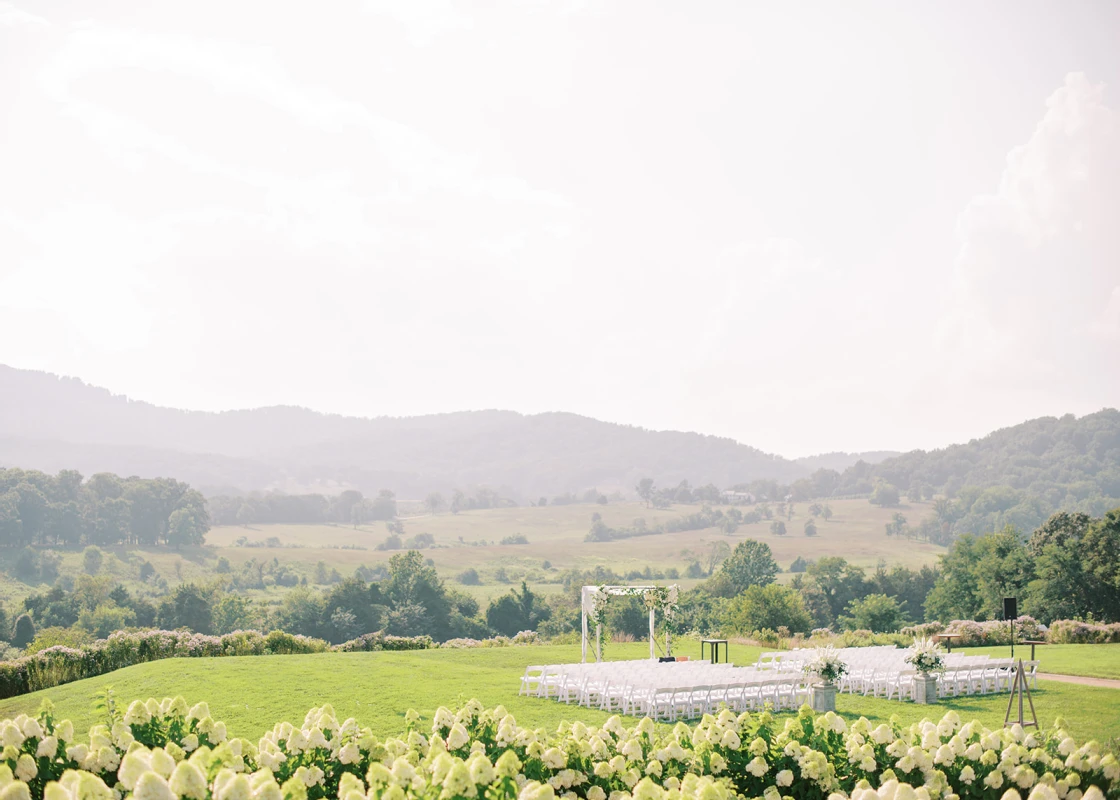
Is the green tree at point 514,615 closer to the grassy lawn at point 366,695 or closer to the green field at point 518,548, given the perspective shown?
the green field at point 518,548

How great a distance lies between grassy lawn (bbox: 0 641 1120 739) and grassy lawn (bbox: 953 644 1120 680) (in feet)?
6.75

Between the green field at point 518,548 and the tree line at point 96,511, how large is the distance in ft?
8.24

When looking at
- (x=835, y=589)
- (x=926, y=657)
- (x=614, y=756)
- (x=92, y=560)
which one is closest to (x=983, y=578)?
(x=835, y=589)

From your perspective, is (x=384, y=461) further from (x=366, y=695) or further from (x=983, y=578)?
(x=366, y=695)

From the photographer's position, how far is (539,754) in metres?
5.61

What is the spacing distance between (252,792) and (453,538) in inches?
4815

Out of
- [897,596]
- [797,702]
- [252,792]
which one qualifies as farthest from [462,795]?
[897,596]

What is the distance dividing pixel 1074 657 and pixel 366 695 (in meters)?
14.9

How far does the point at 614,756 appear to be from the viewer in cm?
579

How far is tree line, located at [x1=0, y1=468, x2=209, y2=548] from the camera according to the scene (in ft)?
282

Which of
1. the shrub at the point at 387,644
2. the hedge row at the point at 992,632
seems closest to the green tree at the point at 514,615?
the shrub at the point at 387,644

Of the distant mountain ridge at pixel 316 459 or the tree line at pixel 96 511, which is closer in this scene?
the tree line at pixel 96 511

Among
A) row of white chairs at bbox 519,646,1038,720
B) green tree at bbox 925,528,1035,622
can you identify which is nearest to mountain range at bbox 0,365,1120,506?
green tree at bbox 925,528,1035,622

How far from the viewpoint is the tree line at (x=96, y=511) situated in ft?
282
